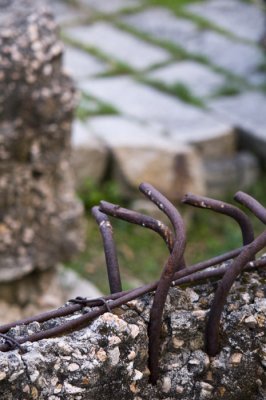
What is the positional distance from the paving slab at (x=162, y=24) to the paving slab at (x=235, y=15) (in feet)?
Answer: 0.66

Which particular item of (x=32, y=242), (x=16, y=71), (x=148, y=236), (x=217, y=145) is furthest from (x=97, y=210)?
(x=217, y=145)

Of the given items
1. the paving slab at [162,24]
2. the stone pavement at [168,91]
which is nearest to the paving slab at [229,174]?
the stone pavement at [168,91]

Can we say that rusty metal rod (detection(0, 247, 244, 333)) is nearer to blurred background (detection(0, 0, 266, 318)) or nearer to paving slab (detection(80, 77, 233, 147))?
blurred background (detection(0, 0, 266, 318))

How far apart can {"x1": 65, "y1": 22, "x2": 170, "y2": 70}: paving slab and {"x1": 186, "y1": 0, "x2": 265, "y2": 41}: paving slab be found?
2.33 feet

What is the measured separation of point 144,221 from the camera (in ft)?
3.87

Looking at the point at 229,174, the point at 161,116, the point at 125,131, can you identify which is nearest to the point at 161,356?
the point at 125,131

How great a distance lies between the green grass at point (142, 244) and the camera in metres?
4.55

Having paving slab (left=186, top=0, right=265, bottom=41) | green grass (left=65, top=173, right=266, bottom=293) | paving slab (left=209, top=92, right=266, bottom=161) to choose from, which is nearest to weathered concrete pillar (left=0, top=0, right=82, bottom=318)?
green grass (left=65, top=173, right=266, bottom=293)

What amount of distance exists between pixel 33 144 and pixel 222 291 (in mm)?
2112

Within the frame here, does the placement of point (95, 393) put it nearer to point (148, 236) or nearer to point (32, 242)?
point (32, 242)

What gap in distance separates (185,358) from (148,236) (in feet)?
12.5

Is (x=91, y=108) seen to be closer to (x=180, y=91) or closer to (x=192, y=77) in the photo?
(x=180, y=91)

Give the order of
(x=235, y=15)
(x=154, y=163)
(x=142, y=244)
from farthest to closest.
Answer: (x=235, y=15) < (x=154, y=163) < (x=142, y=244)

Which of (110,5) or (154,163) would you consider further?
(110,5)
